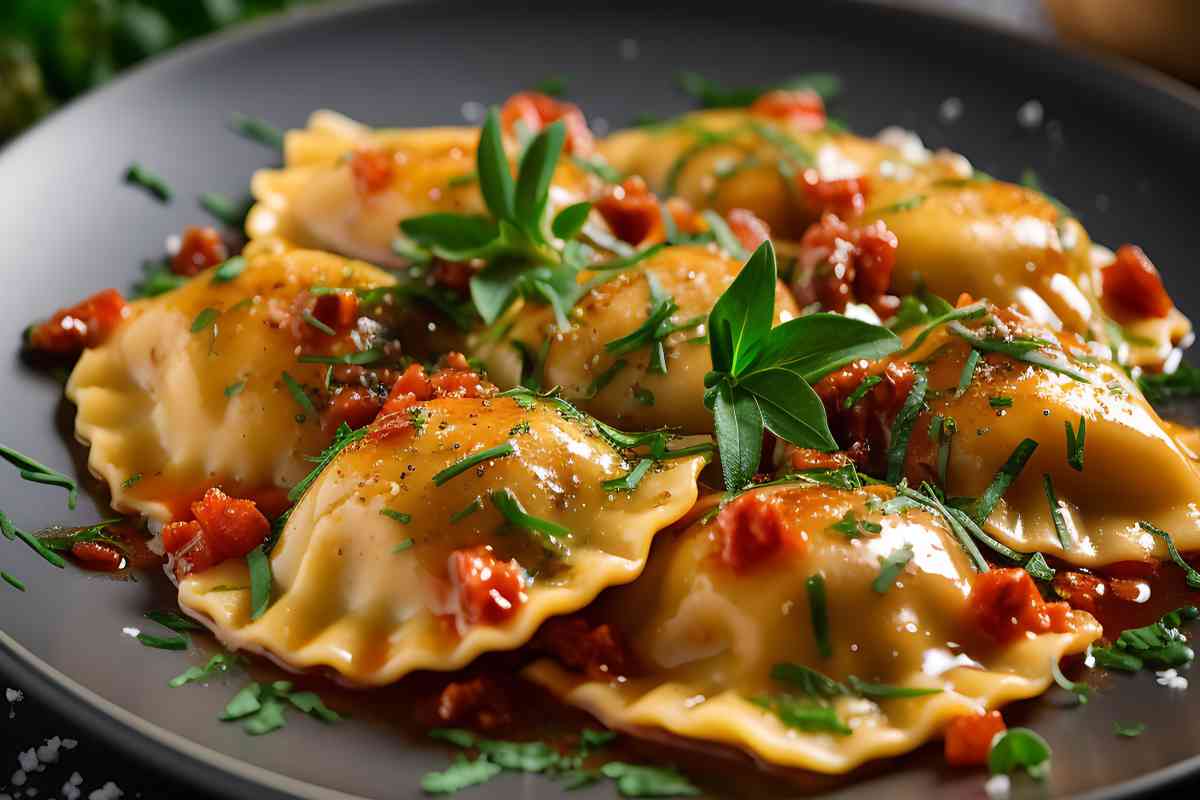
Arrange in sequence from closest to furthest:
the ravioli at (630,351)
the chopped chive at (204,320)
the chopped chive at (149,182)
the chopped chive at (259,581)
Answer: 1. the chopped chive at (259,581)
2. the ravioli at (630,351)
3. the chopped chive at (204,320)
4. the chopped chive at (149,182)

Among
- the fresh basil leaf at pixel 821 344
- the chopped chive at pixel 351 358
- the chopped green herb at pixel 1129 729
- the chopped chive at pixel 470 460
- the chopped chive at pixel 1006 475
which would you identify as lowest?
the chopped green herb at pixel 1129 729

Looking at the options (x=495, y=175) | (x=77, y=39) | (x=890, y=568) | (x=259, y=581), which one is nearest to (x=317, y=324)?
(x=495, y=175)

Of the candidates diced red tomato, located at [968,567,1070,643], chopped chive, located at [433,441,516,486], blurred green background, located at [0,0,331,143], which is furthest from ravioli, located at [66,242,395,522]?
blurred green background, located at [0,0,331,143]

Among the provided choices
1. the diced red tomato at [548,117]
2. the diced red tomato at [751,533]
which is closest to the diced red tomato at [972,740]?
the diced red tomato at [751,533]

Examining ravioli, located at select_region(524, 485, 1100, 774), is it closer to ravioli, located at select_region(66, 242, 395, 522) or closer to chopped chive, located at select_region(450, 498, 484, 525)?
chopped chive, located at select_region(450, 498, 484, 525)

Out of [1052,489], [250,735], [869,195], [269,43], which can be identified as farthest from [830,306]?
[269,43]

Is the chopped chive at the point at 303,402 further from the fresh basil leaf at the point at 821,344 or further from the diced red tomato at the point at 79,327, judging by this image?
the fresh basil leaf at the point at 821,344

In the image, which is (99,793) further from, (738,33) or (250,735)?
(738,33)
